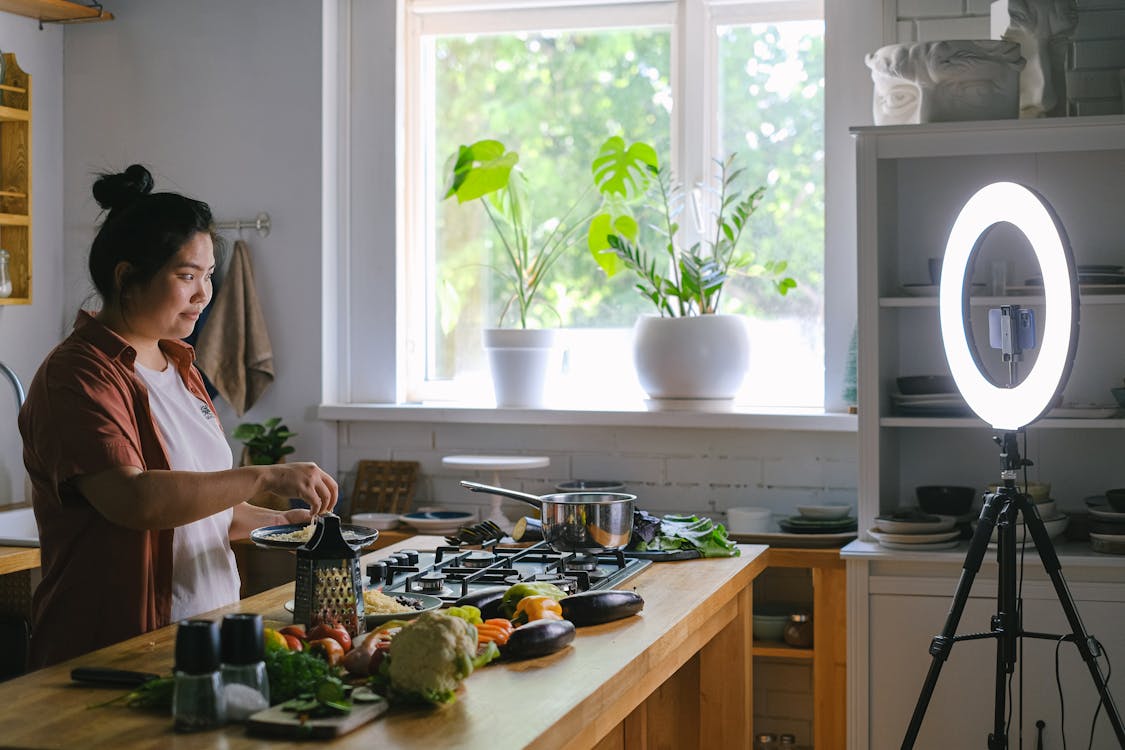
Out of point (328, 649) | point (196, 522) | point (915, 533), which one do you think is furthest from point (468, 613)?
point (915, 533)

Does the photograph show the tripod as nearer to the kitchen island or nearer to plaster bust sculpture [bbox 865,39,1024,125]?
the kitchen island

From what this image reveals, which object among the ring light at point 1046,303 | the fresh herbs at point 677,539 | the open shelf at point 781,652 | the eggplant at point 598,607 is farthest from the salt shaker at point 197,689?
the open shelf at point 781,652

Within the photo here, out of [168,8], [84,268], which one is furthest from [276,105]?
[84,268]

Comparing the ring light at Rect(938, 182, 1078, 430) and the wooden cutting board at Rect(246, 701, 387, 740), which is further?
the ring light at Rect(938, 182, 1078, 430)

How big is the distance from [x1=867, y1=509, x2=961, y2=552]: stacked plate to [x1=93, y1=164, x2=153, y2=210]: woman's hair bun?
6.62 feet

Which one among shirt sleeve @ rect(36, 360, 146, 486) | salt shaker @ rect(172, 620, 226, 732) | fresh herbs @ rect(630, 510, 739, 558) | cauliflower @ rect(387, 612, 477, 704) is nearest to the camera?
salt shaker @ rect(172, 620, 226, 732)

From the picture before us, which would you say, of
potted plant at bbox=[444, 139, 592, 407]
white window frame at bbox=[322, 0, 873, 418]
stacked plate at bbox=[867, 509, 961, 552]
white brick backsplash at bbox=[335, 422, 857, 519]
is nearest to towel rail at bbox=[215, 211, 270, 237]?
white window frame at bbox=[322, 0, 873, 418]

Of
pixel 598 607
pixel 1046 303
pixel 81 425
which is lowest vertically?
pixel 598 607

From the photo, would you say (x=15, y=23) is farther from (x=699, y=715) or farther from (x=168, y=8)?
(x=699, y=715)

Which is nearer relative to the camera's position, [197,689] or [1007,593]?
[197,689]

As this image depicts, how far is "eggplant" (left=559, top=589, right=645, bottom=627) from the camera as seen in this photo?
221 centimetres

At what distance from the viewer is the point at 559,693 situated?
5.85ft

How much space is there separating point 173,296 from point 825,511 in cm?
202

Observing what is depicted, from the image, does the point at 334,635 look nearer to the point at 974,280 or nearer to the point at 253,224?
the point at 974,280
